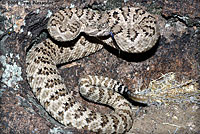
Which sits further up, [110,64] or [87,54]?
[87,54]

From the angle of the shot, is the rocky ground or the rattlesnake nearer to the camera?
the rocky ground

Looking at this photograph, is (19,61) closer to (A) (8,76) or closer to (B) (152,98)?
(A) (8,76)

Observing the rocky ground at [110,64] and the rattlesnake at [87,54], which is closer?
A: the rocky ground at [110,64]

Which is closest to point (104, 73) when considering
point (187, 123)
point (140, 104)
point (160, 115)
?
point (140, 104)
